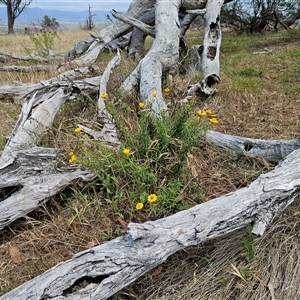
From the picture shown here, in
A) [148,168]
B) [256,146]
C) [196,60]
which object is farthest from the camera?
[196,60]

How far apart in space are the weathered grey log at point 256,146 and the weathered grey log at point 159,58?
0.62 m

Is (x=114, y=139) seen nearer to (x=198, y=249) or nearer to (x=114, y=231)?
(x=114, y=231)

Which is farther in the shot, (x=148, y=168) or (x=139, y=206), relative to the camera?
(x=148, y=168)

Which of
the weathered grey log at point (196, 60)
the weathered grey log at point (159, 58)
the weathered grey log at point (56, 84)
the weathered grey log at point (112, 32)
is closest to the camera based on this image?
the weathered grey log at point (159, 58)

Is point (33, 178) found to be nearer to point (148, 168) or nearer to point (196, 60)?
point (148, 168)

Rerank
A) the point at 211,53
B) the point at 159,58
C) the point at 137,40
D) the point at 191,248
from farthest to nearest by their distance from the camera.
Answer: the point at 137,40, the point at 211,53, the point at 159,58, the point at 191,248

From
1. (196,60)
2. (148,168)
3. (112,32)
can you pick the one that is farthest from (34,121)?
(112,32)

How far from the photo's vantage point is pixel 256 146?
3445 millimetres

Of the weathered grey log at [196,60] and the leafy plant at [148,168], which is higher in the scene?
the weathered grey log at [196,60]

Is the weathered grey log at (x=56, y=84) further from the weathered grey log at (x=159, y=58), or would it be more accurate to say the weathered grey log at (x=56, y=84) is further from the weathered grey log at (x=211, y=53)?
the weathered grey log at (x=211, y=53)

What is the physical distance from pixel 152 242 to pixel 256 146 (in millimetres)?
1680

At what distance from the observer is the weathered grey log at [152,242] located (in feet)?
6.61

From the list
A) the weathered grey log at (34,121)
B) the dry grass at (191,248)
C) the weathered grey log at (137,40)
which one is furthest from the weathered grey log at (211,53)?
the weathered grey log at (34,121)

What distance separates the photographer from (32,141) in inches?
139
